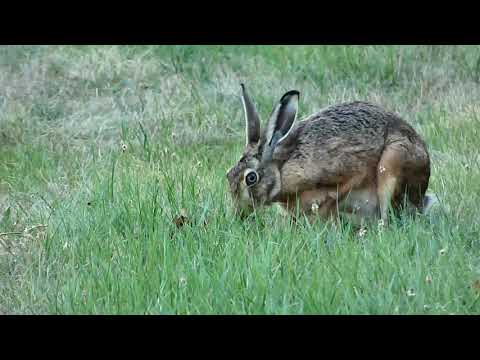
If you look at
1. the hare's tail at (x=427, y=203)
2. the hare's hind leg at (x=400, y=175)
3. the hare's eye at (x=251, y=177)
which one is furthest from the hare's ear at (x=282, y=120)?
the hare's tail at (x=427, y=203)

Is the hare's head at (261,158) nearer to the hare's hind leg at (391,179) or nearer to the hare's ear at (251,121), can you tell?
the hare's ear at (251,121)

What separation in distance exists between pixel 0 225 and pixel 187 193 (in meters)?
1.46

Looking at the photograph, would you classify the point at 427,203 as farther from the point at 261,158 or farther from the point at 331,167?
the point at 261,158

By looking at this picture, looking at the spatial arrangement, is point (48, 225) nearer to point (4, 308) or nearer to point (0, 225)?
point (0, 225)

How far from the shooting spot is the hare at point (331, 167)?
7355 millimetres

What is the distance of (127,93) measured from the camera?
1068 cm

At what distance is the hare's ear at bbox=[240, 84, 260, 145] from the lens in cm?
743

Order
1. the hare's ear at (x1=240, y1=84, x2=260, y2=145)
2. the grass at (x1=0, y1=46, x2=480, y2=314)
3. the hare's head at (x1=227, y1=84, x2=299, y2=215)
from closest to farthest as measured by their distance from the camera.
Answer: the grass at (x1=0, y1=46, x2=480, y2=314)
the hare's head at (x1=227, y1=84, x2=299, y2=215)
the hare's ear at (x1=240, y1=84, x2=260, y2=145)

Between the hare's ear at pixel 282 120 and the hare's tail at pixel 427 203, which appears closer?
the hare's ear at pixel 282 120

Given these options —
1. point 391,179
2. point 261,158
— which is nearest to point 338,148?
point 391,179

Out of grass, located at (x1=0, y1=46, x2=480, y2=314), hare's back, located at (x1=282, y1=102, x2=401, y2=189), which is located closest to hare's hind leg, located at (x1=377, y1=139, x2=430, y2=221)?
hare's back, located at (x1=282, y1=102, x2=401, y2=189)

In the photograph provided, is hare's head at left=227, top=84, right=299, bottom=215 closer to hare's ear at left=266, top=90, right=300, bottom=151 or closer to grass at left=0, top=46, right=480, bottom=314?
hare's ear at left=266, top=90, right=300, bottom=151
